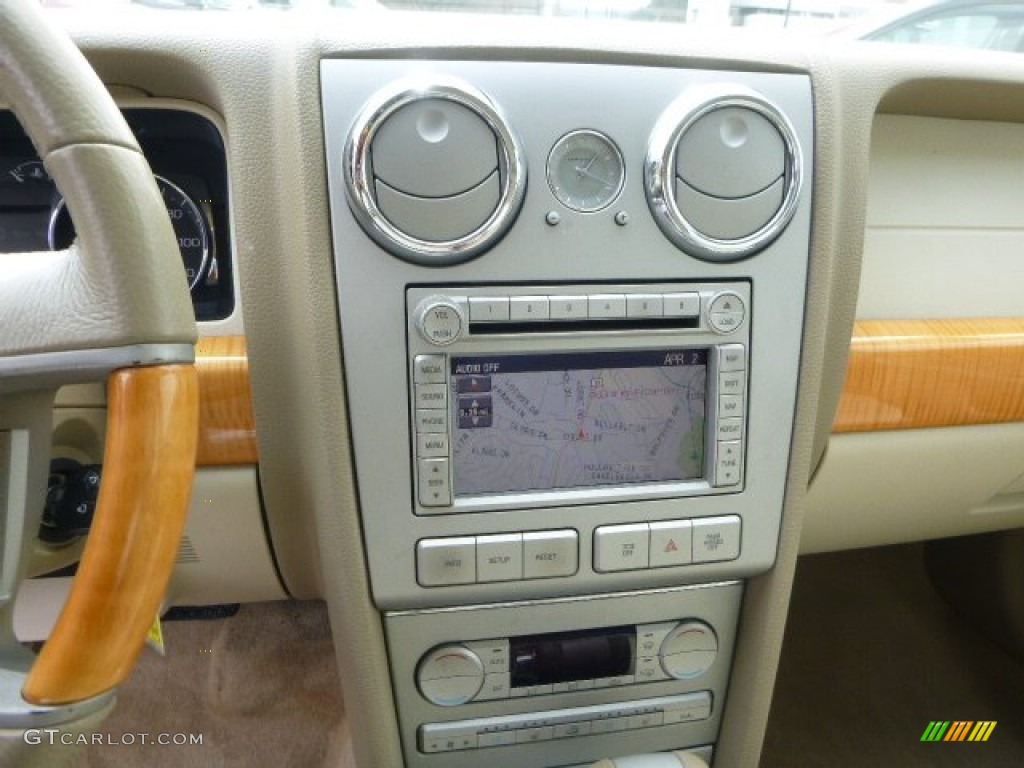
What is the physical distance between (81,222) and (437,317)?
243mm

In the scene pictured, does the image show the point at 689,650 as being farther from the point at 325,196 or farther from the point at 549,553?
the point at 325,196

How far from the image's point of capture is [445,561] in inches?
24.7

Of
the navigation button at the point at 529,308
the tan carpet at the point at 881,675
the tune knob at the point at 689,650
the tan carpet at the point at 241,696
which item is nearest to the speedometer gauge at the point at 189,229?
the navigation button at the point at 529,308

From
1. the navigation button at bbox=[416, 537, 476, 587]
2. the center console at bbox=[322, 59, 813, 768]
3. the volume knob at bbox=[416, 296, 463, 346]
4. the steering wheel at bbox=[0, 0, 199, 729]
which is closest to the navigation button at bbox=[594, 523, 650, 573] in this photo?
the center console at bbox=[322, 59, 813, 768]

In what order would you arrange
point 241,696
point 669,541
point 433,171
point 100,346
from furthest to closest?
point 241,696 → point 669,541 → point 433,171 → point 100,346

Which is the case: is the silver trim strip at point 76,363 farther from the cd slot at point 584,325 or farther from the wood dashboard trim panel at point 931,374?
the wood dashboard trim panel at point 931,374

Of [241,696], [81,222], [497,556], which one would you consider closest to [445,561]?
[497,556]

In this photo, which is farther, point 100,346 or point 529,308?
point 529,308

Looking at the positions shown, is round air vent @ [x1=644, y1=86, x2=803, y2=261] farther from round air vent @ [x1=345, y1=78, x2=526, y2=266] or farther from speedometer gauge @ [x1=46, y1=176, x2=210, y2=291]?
speedometer gauge @ [x1=46, y1=176, x2=210, y2=291]

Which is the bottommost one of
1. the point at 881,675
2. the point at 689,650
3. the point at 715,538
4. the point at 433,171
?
the point at 881,675

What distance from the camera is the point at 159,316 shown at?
413 mm

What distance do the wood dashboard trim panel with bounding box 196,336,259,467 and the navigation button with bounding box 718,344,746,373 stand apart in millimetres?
392

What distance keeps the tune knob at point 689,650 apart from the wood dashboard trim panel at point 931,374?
0.24 meters

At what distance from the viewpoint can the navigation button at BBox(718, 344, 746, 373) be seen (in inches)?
24.9
